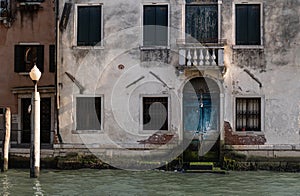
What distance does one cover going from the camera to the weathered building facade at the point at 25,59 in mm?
16031

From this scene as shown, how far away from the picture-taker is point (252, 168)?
1307 centimetres

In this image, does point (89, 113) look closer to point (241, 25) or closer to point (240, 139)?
point (240, 139)

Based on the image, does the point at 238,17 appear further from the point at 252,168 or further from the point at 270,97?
the point at 252,168

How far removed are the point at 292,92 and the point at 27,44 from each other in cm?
805

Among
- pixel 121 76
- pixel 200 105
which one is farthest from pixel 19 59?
pixel 200 105

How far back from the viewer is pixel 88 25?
13805 millimetres

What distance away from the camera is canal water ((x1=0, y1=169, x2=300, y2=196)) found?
10445 mm

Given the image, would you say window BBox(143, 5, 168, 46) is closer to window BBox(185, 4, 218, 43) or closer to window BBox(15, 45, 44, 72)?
window BBox(185, 4, 218, 43)

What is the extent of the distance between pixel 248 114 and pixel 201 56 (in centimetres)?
194

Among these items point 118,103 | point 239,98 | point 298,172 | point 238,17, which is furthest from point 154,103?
point 298,172

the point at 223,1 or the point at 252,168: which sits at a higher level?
the point at 223,1

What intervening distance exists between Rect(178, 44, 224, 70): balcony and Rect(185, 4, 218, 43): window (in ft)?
1.08

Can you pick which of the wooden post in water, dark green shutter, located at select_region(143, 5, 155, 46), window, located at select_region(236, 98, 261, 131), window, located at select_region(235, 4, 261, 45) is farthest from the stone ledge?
the wooden post in water

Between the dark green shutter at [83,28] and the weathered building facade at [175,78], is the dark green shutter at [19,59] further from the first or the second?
the dark green shutter at [83,28]
